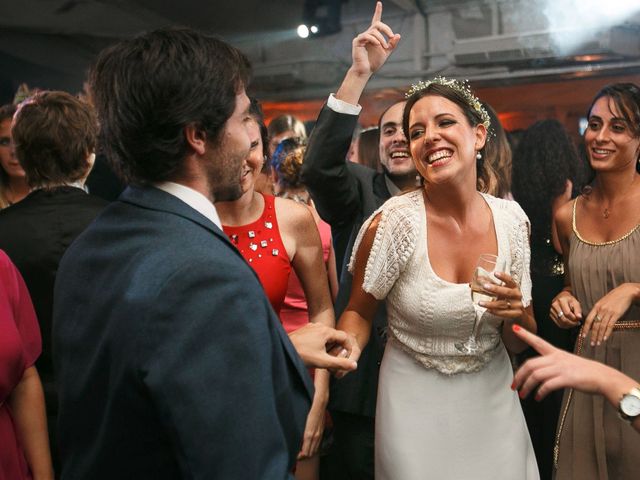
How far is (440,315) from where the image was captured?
1.67 m

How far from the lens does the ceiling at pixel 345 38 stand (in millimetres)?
4641

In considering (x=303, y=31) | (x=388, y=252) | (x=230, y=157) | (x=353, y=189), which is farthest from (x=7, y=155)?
(x=303, y=31)

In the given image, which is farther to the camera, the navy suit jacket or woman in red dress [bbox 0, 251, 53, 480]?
woman in red dress [bbox 0, 251, 53, 480]

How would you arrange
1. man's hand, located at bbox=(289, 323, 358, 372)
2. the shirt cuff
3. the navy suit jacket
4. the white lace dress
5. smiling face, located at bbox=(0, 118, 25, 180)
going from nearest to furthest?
1. the navy suit jacket
2. man's hand, located at bbox=(289, 323, 358, 372)
3. the white lace dress
4. the shirt cuff
5. smiling face, located at bbox=(0, 118, 25, 180)

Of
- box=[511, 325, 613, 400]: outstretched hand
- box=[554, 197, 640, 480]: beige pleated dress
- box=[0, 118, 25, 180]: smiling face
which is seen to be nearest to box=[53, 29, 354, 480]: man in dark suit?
box=[511, 325, 613, 400]: outstretched hand

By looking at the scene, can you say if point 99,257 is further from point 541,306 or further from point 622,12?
point 622,12

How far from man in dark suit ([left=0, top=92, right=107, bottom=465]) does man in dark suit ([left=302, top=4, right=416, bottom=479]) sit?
2.45 ft

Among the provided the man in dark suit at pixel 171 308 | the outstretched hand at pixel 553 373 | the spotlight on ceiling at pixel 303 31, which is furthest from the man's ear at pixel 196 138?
the spotlight on ceiling at pixel 303 31

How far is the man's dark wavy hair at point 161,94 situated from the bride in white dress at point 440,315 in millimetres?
811

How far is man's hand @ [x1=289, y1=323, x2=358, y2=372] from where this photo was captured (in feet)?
3.92

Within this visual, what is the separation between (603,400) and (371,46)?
1.40m

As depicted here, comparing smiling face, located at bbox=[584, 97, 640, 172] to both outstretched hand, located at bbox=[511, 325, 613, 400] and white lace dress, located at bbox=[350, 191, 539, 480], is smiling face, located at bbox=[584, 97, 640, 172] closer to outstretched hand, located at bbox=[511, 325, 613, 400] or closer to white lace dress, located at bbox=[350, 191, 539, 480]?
white lace dress, located at bbox=[350, 191, 539, 480]

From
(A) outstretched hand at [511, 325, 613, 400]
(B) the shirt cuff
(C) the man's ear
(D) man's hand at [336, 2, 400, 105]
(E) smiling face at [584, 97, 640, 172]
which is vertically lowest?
(A) outstretched hand at [511, 325, 613, 400]

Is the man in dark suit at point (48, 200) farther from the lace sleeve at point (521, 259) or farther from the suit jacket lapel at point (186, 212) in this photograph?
the lace sleeve at point (521, 259)
